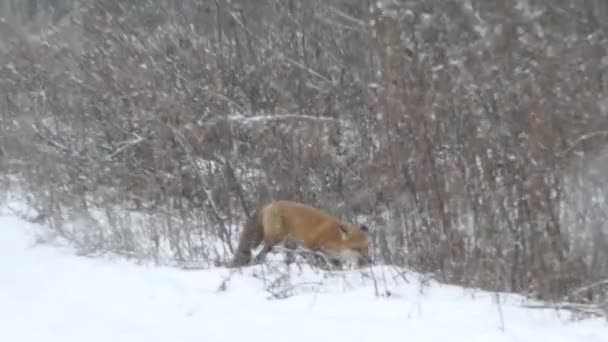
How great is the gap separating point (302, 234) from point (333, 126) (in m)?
3.85

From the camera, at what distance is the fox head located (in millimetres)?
8758

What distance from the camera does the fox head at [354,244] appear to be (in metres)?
8.76

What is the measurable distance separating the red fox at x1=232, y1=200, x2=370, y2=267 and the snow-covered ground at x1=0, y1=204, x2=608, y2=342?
71 cm

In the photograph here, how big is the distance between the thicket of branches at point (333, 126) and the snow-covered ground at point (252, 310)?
76 centimetres

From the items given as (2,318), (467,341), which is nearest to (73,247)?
(2,318)

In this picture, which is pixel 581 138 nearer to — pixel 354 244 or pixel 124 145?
pixel 354 244

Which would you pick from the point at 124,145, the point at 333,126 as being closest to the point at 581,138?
the point at 333,126

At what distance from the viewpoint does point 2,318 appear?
Result: 7352mm

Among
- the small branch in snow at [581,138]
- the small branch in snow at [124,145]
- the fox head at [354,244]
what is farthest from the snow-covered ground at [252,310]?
the small branch in snow at [124,145]

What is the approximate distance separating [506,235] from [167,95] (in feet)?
23.7

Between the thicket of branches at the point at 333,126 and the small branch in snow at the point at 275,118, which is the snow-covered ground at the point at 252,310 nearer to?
the thicket of branches at the point at 333,126

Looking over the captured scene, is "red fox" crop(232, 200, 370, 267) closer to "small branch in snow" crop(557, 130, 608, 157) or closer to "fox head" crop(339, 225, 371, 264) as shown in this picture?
"fox head" crop(339, 225, 371, 264)

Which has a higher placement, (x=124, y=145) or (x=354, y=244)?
(x=124, y=145)

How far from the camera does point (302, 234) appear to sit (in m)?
8.95
